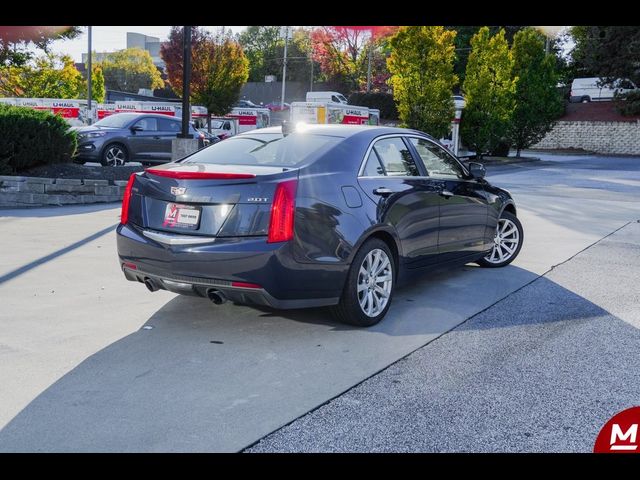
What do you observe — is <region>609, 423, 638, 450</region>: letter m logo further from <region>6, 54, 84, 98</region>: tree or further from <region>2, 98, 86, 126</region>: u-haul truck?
<region>6, 54, 84, 98</region>: tree

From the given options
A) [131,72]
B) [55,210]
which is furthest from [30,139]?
[131,72]

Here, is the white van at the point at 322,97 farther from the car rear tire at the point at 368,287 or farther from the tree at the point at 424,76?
the car rear tire at the point at 368,287

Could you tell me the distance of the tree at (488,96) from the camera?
102ft

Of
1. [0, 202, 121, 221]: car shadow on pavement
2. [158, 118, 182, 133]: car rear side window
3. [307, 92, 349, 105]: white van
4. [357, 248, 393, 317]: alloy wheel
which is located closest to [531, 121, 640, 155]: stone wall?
[307, 92, 349, 105]: white van

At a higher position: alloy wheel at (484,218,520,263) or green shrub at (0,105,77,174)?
green shrub at (0,105,77,174)

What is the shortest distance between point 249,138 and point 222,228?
4.80 ft

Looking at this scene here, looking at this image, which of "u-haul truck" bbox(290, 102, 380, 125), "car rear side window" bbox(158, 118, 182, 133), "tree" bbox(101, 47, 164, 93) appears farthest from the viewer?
"tree" bbox(101, 47, 164, 93)

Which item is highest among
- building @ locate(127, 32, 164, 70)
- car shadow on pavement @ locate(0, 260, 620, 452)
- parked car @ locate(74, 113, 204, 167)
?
building @ locate(127, 32, 164, 70)

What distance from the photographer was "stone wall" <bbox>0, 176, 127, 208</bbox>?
12.1m

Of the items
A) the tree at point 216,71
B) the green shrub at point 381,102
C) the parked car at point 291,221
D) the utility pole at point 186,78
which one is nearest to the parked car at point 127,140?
the utility pole at point 186,78

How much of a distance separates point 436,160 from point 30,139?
919 cm

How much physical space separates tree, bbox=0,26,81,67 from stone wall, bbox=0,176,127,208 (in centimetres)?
Result: 395

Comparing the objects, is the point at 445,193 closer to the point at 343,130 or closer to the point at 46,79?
the point at 343,130

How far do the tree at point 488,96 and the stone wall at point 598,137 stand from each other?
1858cm
